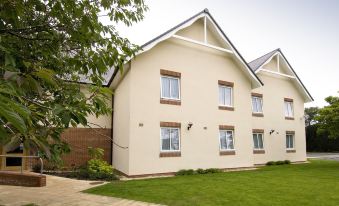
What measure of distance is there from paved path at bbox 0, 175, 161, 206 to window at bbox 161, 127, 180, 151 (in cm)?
440

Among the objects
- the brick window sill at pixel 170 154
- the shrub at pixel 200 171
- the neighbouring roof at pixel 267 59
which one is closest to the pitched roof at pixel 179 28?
the neighbouring roof at pixel 267 59

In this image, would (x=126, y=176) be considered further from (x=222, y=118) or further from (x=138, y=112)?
(x=222, y=118)

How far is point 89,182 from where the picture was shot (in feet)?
38.1

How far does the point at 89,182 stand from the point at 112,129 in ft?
17.4

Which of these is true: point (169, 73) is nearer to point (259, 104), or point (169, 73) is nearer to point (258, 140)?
point (259, 104)

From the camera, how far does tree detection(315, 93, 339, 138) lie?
18.5 m

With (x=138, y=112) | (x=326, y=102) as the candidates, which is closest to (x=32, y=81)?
(x=138, y=112)

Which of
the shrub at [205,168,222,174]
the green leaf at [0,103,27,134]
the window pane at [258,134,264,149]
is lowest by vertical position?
the shrub at [205,168,222,174]

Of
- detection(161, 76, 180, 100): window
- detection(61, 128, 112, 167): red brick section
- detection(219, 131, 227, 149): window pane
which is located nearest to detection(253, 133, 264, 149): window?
detection(219, 131, 227, 149): window pane

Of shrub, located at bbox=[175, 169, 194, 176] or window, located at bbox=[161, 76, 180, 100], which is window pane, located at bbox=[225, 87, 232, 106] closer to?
window, located at bbox=[161, 76, 180, 100]

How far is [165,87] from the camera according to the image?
15.1m

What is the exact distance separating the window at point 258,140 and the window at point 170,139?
7.81 m

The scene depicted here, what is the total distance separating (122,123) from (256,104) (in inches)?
423

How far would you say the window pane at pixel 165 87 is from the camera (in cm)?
1498
